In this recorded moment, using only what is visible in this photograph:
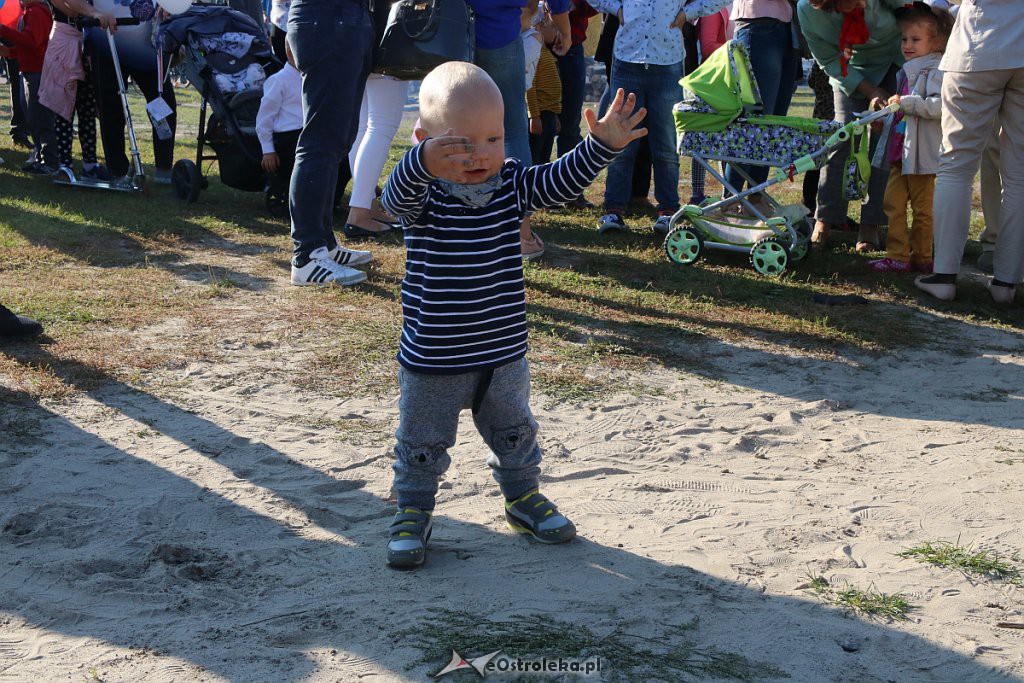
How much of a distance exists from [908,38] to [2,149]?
8.56m

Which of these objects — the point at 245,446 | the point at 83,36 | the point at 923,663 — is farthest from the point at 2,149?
the point at 923,663

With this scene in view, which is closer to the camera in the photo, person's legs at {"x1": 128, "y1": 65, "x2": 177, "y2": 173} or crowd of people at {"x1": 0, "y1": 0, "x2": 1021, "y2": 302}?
crowd of people at {"x1": 0, "y1": 0, "x2": 1021, "y2": 302}

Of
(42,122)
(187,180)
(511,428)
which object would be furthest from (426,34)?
(42,122)

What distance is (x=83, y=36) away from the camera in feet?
27.6

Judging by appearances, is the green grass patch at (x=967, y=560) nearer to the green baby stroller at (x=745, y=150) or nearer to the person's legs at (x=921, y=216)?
the green baby stroller at (x=745, y=150)

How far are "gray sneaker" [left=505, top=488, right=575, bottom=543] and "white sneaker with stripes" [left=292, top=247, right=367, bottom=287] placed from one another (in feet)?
9.21

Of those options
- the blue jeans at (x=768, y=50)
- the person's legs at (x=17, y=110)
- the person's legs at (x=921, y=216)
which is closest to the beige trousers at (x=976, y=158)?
the person's legs at (x=921, y=216)

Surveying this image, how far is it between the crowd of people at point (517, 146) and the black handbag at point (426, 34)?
0.67ft

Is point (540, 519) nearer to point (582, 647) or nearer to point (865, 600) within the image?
point (582, 647)

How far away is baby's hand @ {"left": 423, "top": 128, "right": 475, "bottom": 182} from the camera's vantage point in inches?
110

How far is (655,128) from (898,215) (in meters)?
1.74

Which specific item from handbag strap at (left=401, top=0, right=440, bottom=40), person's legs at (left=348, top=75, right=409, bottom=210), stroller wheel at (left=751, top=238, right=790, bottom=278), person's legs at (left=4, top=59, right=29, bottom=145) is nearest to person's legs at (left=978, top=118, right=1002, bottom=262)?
stroller wheel at (left=751, top=238, right=790, bottom=278)

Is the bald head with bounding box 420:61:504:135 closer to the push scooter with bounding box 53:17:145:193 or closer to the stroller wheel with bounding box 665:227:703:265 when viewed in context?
the stroller wheel with bounding box 665:227:703:265

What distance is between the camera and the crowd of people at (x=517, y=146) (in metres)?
2.98
